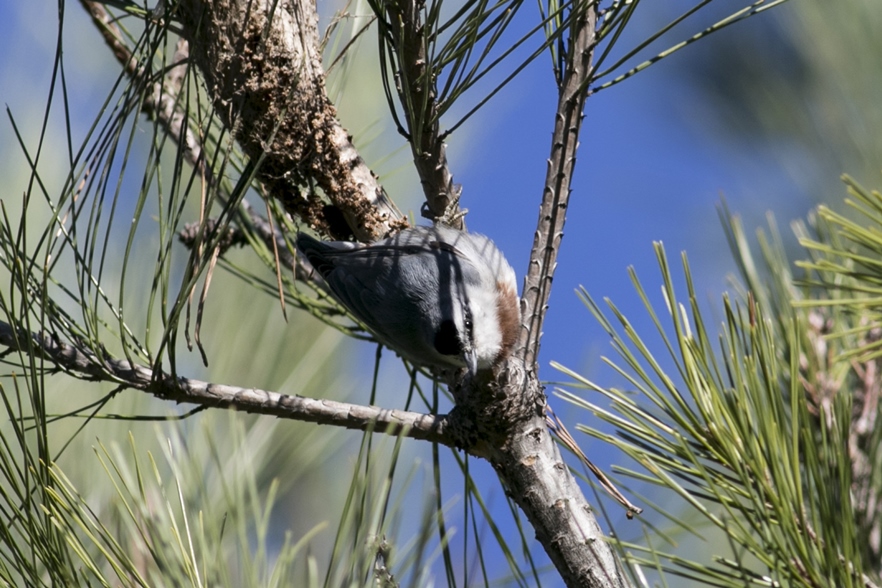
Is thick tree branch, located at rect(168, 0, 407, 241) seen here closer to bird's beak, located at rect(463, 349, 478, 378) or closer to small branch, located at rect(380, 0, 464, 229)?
small branch, located at rect(380, 0, 464, 229)

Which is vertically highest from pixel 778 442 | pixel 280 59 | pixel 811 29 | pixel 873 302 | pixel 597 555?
pixel 811 29

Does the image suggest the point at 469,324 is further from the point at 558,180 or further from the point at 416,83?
the point at 416,83

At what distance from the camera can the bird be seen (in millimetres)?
1864

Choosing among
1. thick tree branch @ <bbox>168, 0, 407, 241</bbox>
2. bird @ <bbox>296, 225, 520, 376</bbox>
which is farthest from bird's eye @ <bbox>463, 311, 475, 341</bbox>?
thick tree branch @ <bbox>168, 0, 407, 241</bbox>

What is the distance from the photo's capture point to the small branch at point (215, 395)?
4.10ft

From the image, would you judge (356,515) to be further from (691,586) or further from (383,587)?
(691,586)

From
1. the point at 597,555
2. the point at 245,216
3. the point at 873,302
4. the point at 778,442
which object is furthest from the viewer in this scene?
the point at 245,216

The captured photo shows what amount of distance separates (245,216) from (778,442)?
1.10 metres

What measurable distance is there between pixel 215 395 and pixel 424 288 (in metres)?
0.87

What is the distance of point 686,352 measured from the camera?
112 centimetres

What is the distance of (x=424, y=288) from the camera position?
206 cm

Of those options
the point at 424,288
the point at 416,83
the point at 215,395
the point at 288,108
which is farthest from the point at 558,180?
the point at 424,288

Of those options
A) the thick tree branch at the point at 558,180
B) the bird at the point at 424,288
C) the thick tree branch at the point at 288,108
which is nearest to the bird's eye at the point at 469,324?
the bird at the point at 424,288

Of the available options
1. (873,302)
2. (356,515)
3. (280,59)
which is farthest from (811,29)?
(356,515)
